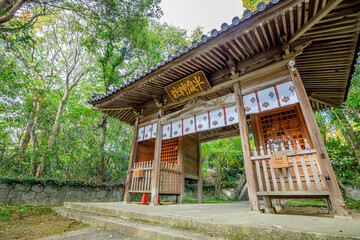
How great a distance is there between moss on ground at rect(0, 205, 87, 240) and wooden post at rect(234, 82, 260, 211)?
3820 millimetres

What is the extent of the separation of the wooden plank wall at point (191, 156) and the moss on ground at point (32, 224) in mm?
4998

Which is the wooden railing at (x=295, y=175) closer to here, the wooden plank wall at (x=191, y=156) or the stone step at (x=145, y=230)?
the stone step at (x=145, y=230)

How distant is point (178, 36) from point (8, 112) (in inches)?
570

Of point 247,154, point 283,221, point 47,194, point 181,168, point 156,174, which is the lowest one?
point 283,221

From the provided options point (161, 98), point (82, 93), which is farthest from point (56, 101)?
point (161, 98)

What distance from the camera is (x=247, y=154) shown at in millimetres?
4055

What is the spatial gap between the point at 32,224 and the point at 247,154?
576cm

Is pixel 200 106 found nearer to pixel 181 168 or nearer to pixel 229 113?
pixel 229 113

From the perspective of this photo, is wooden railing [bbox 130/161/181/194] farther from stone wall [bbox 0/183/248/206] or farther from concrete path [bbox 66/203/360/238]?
stone wall [bbox 0/183/248/206]

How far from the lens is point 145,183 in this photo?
254 inches

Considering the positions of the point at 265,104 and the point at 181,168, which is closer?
the point at 265,104

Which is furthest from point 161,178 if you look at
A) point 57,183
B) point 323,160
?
point 57,183

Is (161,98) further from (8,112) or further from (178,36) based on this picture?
(178,36)

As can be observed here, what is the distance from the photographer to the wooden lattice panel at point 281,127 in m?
5.28
